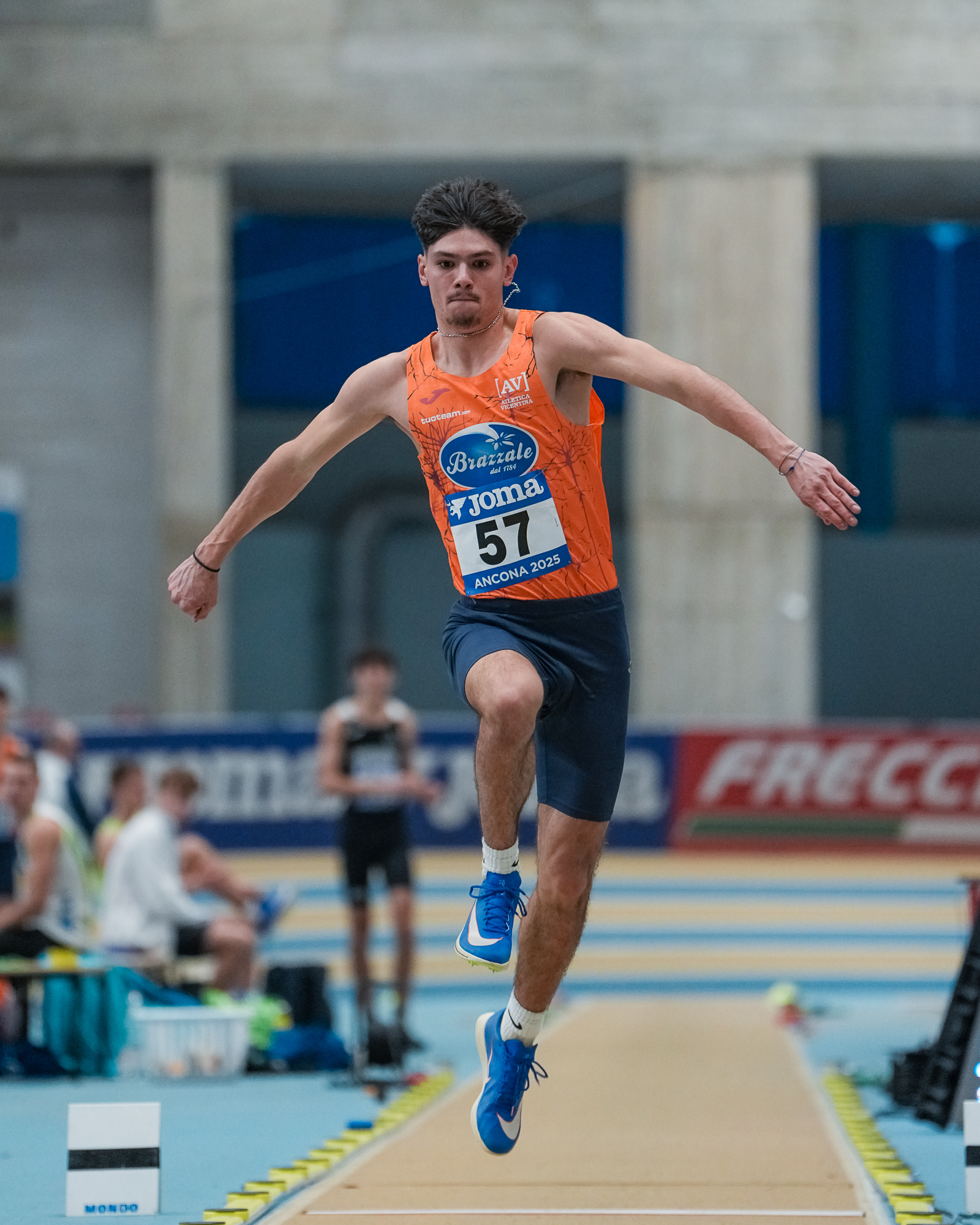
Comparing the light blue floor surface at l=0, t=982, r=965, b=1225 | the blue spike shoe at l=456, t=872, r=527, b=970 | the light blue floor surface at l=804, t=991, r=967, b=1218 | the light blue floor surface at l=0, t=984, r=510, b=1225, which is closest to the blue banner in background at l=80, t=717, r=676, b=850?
the light blue floor surface at l=804, t=991, r=967, b=1218

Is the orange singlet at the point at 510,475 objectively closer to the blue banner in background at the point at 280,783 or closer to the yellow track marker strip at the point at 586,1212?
the yellow track marker strip at the point at 586,1212

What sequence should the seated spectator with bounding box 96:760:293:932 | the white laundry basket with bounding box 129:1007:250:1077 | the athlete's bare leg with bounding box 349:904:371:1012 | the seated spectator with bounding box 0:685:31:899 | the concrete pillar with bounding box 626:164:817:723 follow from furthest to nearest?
the concrete pillar with bounding box 626:164:817:723 < the seated spectator with bounding box 96:760:293:932 < the athlete's bare leg with bounding box 349:904:371:1012 < the seated spectator with bounding box 0:685:31:899 < the white laundry basket with bounding box 129:1007:250:1077

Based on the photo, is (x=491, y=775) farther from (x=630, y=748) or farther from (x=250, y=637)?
(x=250, y=637)

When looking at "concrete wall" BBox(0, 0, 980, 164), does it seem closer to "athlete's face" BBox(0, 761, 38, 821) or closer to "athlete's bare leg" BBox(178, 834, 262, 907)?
"athlete's bare leg" BBox(178, 834, 262, 907)

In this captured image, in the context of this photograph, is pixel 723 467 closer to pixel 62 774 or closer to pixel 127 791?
pixel 62 774

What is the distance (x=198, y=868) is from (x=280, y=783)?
12.6ft

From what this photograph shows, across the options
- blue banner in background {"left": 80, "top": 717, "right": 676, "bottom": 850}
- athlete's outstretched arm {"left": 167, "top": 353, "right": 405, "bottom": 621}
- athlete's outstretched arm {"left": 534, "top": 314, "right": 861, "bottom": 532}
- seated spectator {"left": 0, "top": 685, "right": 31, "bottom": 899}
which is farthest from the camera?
blue banner in background {"left": 80, "top": 717, "right": 676, "bottom": 850}

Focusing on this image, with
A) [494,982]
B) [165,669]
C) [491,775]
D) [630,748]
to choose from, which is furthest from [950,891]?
[491,775]

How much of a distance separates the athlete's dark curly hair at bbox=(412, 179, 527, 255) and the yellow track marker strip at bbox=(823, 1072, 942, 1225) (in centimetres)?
266

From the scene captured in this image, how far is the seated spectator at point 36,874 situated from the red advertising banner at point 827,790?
6622mm

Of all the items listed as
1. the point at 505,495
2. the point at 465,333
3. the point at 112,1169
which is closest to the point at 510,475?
the point at 505,495

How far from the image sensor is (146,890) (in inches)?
355

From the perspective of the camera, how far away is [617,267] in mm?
22766

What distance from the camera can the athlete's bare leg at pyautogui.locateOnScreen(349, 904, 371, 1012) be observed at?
888cm
